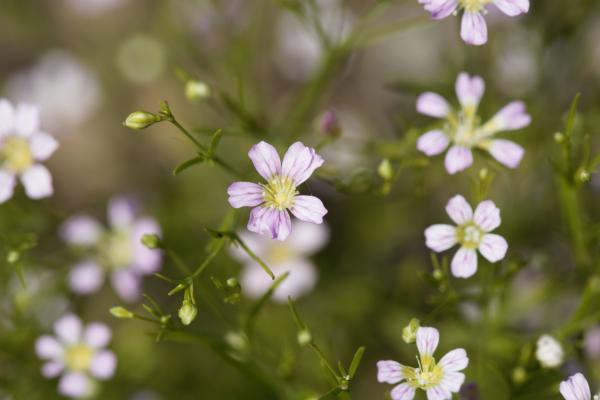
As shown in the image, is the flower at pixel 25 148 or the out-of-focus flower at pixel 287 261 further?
the out-of-focus flower at pixel 287 261

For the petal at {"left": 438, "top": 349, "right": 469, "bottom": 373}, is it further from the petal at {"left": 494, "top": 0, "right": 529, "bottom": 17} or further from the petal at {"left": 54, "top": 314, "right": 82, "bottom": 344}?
the petal at {"left": 54, "top": 314, "right": 82, "bottom": 344}

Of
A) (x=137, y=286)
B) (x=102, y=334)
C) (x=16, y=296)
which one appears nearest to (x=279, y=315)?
(x=137, y=286)

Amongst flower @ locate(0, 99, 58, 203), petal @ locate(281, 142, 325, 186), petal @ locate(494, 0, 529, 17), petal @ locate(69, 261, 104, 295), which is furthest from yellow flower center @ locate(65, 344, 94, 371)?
petal @ locate(494, 0, 529, 17)

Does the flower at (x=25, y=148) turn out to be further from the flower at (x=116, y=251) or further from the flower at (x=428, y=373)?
the flower at (x=428, y=373)

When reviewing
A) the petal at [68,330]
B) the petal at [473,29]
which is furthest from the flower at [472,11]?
the petal at [68,330]

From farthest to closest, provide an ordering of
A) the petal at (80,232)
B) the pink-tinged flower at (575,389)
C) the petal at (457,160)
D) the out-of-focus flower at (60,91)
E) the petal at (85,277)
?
the out-of-focus flower at (60,91) → the petal at (80,232) → the petal at (85,277) → the petal at (457,160) → the pink-tinged flower at (575,389)

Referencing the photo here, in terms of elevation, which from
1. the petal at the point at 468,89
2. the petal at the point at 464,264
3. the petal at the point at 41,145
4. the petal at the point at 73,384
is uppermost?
the petal at the point at 468,89

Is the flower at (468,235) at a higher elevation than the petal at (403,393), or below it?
higher

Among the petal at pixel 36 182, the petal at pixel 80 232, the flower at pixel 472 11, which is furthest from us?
the petal at pixel 80 232
